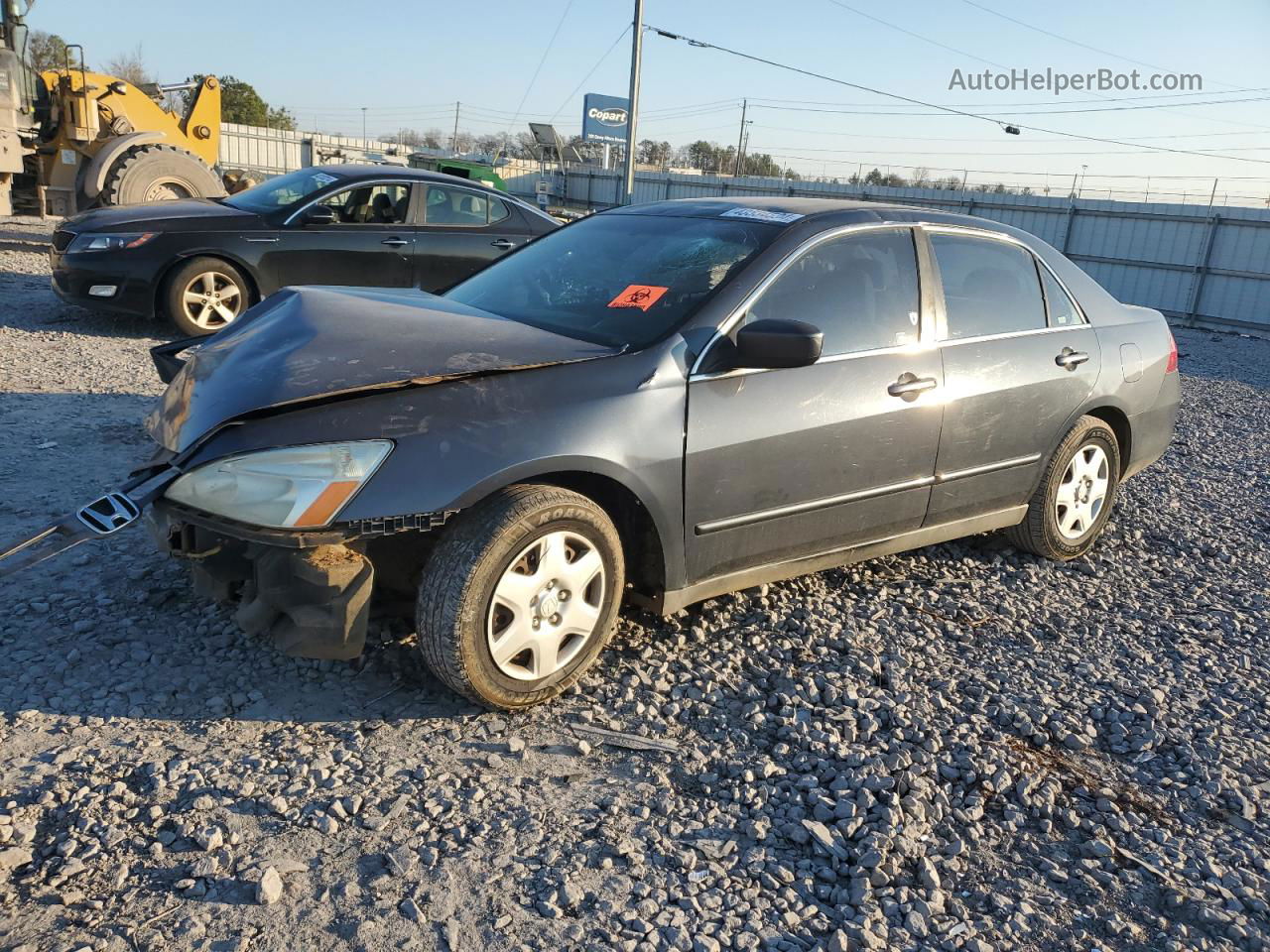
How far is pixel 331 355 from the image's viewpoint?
10.5 ft

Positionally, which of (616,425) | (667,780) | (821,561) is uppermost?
(616,425)

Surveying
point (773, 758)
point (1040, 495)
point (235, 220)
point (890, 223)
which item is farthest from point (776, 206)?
point (235, 220)

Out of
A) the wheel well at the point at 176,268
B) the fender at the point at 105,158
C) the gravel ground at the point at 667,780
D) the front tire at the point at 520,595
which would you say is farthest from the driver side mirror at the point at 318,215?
the front tire at the point at 520,595

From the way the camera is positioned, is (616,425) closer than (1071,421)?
Yes

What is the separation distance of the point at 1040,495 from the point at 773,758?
8.13 ft

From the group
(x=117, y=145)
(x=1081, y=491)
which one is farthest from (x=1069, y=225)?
(x=1081, y=491)

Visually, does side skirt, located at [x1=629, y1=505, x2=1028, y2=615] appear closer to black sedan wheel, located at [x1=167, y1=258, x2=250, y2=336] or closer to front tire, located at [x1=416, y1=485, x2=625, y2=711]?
front tire, located at [x1=416, y1=485, x2=625, y2=711]

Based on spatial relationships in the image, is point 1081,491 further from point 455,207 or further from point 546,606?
point 455,207

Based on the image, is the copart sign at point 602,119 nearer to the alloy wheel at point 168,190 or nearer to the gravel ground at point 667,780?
the alloy wheel at point 168,190

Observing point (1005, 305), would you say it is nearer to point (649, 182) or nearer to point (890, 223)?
point (890, 223)

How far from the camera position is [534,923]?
2324 mm

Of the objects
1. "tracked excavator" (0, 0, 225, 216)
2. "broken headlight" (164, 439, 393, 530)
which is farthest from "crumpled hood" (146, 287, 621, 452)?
"tracked excavator" (0, 0, 225, 216)

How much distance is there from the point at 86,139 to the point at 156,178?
220cm

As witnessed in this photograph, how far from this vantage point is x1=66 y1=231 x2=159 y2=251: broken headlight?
8.16 m
